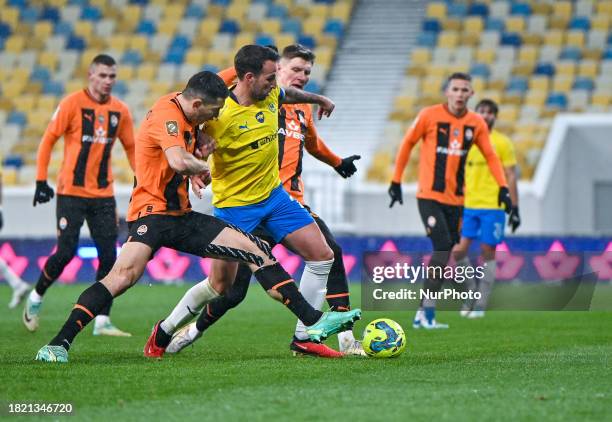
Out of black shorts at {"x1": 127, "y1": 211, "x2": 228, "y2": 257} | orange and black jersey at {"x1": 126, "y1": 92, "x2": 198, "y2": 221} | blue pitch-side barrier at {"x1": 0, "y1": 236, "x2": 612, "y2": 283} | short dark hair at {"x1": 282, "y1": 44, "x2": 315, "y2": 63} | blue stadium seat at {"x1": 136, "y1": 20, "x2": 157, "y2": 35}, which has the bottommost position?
blue pitch-side barrier at {"x1": 0, "y1": 236, "x2": 612, "y2": 283}

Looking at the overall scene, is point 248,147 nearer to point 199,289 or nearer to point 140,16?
point 199,289

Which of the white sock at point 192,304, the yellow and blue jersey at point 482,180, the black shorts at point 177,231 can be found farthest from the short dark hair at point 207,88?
the yellow and blue jersey at point 482,180

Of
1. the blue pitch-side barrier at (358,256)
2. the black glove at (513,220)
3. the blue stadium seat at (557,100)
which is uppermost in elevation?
the blue stadium seat at (557,100)

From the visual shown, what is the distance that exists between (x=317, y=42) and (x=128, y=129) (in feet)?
47.0

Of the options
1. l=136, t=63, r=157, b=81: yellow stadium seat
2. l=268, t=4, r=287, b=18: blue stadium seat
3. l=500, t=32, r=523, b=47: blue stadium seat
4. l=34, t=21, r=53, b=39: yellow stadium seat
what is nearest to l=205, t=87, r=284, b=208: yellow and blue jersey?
l=500, t=32, r=523, b=47: blue stadium seat

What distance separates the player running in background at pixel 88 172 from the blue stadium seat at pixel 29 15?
654 inches

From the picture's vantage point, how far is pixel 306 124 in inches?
356

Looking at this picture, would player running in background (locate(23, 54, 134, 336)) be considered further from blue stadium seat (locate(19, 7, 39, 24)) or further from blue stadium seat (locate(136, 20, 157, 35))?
Answer: blue stadium seat (locate(19, 7, 39, 24))

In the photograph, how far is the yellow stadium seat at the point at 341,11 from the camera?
83.6 feet

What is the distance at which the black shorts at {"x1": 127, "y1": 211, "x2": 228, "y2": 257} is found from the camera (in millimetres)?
7797

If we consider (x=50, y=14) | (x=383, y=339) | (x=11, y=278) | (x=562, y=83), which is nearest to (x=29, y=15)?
(x=50, y=14)

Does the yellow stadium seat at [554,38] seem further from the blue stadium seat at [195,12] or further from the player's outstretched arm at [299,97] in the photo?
the player's outstretched arm at [299,97]

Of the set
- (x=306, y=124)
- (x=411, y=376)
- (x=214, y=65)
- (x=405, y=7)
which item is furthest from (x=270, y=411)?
(x=405, y=7)

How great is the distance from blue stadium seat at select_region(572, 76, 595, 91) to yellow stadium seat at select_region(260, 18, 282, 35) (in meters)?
6.22
